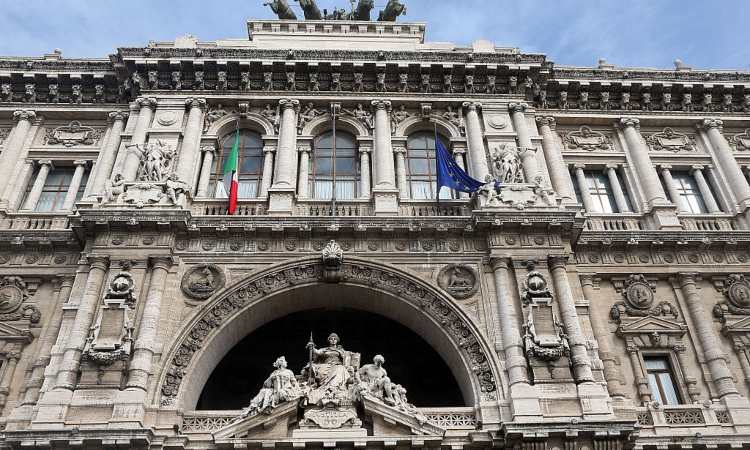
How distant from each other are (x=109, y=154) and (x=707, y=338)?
1793cm

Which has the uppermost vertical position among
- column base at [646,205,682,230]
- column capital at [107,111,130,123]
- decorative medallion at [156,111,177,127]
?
column capital at [107,111,130,123]

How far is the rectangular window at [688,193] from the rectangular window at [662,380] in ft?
18.8

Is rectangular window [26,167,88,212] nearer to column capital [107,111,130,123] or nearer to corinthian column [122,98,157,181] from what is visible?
column capital [107,111,130,123]

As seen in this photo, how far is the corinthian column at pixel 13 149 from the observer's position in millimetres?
19688

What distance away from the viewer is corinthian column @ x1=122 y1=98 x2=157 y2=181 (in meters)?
18.6

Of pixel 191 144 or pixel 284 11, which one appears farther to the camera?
pixel 284 11

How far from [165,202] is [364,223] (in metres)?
5.31

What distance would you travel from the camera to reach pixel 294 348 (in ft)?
63.0

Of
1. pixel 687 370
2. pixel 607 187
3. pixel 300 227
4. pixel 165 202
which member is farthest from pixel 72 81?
pixel 687 370

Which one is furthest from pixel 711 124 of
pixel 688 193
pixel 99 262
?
pixel 99 262

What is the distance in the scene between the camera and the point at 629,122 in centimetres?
2223

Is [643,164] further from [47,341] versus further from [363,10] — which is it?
[47,341]

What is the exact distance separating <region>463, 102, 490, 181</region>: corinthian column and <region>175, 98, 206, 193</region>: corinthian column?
8.27 metres

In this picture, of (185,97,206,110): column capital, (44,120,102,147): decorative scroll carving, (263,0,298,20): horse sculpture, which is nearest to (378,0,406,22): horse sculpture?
(263,0,298,20): horse sculpture
